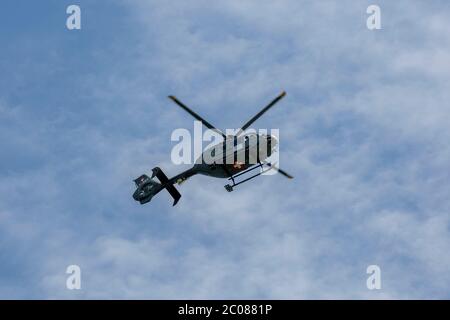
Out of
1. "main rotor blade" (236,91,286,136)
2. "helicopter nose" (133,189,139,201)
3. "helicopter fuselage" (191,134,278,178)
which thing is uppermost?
"main rotor blade" (236,91,286,136)

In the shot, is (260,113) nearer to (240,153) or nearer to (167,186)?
(240,153)

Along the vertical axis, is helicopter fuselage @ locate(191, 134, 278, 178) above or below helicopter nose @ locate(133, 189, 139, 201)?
above

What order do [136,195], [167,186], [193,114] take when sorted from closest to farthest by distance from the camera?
1. [193,114]
2. [167,186]
3. [136,195]

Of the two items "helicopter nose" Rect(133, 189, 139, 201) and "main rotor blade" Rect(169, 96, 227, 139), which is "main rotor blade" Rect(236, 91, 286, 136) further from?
"helicopter nose" Rect(133, 189, 139, 201)

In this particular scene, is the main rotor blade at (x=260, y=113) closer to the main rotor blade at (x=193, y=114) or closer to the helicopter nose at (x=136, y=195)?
the main rotor blade at (x=193, y=114)

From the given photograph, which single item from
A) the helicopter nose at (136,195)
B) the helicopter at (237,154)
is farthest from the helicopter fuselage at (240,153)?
the helicopter nose at (136,195)

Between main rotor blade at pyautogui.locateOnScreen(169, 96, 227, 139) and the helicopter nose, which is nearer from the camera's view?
main rotor blade at pyautogui.locateOnScreen(169, 96, 227, 139)

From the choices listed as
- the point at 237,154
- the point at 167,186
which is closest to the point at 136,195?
the point at 167,186

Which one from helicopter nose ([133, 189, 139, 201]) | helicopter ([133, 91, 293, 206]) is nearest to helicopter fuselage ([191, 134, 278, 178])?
helicopter ([133, 91, 293, 206])
